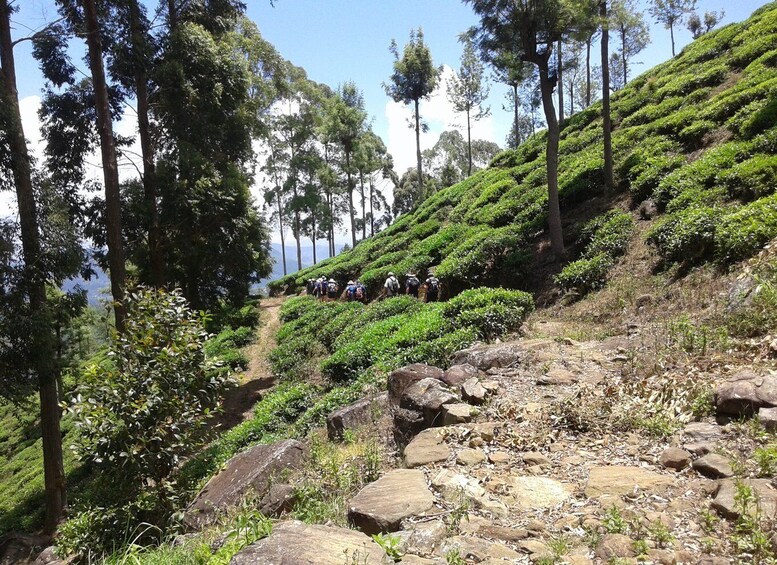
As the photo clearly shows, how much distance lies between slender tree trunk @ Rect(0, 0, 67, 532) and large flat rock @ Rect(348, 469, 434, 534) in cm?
838

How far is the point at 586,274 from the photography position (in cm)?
1037

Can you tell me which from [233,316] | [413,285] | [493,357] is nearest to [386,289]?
[413,285]

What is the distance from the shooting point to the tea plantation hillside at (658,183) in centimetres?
886

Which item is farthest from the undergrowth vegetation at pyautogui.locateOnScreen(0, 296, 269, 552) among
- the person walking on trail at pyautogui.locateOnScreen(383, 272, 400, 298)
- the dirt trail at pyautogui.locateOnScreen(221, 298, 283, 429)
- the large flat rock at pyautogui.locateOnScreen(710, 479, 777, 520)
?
the large flat rock at pyautogui.locateOnScreen(710, 479, 777, 520)

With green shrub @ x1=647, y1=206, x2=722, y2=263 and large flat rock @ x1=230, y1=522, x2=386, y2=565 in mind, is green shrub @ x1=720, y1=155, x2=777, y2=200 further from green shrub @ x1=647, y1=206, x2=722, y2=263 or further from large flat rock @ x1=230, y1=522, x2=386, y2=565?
large flat rock @ x1=230, y1=522, x2=386, y2=565

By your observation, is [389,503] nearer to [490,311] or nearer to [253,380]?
[490,311]

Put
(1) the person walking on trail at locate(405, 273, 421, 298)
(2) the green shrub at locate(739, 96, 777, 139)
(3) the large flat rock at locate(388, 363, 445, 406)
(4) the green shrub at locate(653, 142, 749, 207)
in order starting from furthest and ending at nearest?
(1) the person walking on trail at locate(405, 273, 421, 298)
(2) the green shrub at locate(739, 96, 777, 139)
(4) the green shrub at locate(653, 142, 749, 207)
(3) the large flat rock at locate(388, 363, 445, 406)

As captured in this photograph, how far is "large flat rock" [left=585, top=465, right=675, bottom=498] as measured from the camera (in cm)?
345

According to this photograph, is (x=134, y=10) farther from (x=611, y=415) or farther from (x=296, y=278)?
(x=296, y=278)

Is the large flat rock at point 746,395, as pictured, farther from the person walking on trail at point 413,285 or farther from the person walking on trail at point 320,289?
the person walking on trail at point 320,289

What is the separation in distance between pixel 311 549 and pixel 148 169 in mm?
12610

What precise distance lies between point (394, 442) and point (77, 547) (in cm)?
366

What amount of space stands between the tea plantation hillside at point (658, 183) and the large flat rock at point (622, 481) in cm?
555

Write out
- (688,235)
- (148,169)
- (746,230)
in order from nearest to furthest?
(746,230), (688,235), (148,169)
